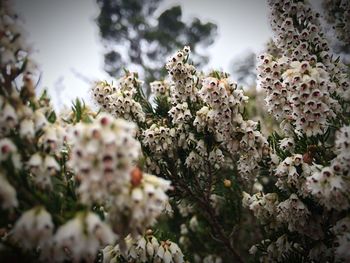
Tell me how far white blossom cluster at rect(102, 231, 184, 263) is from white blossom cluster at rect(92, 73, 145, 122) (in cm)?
181

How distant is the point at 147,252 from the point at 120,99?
216cm

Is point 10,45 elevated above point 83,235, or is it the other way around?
point 10,45

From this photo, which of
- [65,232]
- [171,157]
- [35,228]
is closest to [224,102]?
[171,157]

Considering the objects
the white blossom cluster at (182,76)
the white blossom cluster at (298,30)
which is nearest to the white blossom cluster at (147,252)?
the white blossom cluster at (182,76)

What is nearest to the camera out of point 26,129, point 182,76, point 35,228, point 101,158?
point 101,158

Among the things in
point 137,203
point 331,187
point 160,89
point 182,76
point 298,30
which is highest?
point 298,30

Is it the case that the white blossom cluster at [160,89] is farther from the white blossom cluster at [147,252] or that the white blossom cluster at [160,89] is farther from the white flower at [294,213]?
the white flower at [294,213]

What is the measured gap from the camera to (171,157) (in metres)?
4.86

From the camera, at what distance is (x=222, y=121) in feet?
13.6

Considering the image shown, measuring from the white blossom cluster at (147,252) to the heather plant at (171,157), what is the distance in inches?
0.5

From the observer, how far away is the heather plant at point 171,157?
7.67ft

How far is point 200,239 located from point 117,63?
1288 centimetres

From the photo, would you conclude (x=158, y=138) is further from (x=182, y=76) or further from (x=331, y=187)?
(x=331, y=187)

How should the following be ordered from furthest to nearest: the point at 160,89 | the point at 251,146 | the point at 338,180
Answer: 1. the point at 160,89
2. the point at 251,146
3. the point at 338,180
